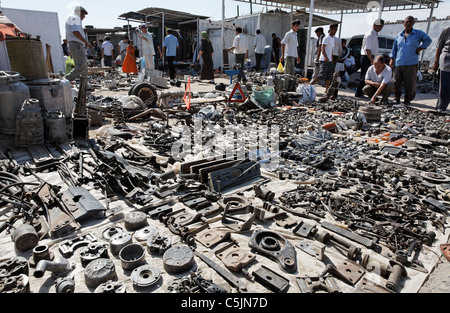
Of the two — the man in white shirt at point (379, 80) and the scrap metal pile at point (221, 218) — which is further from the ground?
the man in white shirt at point (379, 80)

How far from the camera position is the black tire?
854 centimetres

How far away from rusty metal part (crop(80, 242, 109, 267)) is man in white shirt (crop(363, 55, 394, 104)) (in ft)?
30.2

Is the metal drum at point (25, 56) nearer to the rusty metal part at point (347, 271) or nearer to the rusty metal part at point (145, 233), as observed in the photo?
the rusty metal part at point (145, 233)

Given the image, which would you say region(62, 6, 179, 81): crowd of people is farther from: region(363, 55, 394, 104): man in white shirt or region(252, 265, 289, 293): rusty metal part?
region(363, 55, 394, 104): man in white shirt

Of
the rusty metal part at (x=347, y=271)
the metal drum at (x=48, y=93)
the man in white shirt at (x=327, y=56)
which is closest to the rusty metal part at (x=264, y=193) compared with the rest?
the rusty metal part at (x=347, y=271)

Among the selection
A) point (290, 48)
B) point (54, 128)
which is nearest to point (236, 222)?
point (54, 128)

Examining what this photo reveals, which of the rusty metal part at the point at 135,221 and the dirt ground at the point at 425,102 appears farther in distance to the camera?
the rusty metal part at the point at 135,221

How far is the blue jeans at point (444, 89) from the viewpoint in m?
8.13

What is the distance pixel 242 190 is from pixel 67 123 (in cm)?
440

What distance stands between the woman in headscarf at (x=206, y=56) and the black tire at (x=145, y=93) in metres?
5.75

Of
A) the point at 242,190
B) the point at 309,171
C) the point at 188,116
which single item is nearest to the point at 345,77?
the point at 188,116

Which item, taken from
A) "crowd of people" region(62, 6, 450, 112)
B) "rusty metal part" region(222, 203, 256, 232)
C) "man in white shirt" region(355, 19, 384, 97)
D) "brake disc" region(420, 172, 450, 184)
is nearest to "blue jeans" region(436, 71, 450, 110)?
"crowd of people" region(62, 6, 450, 112)

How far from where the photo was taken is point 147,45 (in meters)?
12.8

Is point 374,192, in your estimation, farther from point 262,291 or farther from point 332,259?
point 262,291
